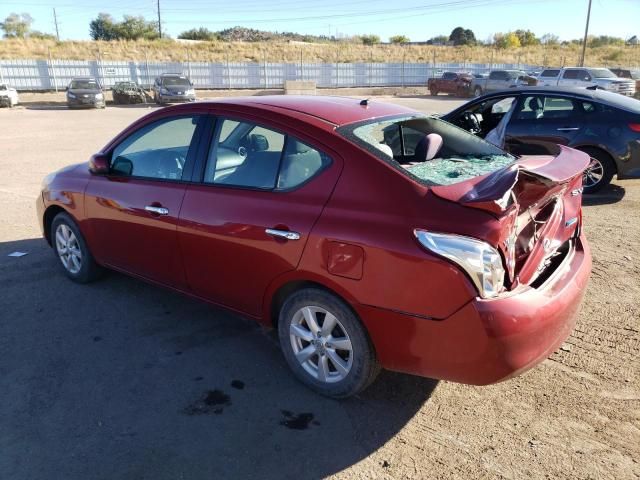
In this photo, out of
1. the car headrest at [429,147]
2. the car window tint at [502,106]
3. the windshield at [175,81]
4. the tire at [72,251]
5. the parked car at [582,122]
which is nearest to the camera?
the car headrest at [429,147]

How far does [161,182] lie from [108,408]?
1.61 meters

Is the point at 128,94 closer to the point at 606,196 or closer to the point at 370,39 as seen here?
the point at 606,196

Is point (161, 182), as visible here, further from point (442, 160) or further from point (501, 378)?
point (501, 378)

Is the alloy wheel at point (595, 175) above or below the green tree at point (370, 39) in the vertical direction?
below

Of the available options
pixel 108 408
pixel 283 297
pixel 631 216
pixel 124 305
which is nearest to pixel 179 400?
pixel 108 408

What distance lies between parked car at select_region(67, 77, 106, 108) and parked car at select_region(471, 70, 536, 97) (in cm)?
2287

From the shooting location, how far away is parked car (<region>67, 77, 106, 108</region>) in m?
28.4

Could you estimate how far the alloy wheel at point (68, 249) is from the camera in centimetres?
491

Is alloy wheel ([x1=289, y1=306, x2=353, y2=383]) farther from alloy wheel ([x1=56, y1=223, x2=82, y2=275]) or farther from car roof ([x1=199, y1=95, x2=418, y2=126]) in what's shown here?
alloy wheel ([x1=56, y1=223, x2=82, y2=275])

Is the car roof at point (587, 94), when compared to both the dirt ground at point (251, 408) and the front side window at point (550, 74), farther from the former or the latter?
the front side window at point (550, 74)

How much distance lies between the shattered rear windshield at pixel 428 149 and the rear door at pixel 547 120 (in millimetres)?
4205

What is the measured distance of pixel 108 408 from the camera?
125 inches

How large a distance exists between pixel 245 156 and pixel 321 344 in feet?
4.53

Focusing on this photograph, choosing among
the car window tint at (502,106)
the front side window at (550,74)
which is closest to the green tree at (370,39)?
the front side window at (550,74)
